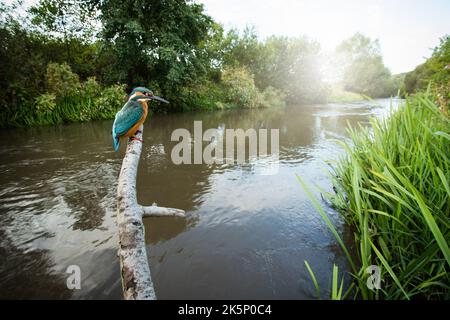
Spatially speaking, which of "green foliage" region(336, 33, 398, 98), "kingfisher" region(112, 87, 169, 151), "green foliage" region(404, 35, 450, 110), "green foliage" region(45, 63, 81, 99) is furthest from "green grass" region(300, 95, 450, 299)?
"green foliage" region(336, 33, 398, 98)

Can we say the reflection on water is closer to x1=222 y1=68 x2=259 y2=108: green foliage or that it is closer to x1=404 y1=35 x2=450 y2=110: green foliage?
x1=404 y1=35 x2=450 y2=110: green foliage

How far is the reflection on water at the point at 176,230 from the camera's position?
1.78 metres

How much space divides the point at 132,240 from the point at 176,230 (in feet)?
3.89

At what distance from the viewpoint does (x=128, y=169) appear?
5.73 feet

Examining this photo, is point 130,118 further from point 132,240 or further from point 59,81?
point 59,81

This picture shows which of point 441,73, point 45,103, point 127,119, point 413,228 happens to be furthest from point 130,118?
point 45,103

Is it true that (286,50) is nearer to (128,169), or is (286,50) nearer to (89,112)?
(89,112)

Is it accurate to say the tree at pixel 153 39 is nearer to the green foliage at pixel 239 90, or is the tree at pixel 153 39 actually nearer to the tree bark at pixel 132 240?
the green foliage at pixel 239 90

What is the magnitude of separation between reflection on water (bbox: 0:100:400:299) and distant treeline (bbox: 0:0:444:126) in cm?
569

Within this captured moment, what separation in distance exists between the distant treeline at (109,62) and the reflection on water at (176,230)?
5693 millimetres

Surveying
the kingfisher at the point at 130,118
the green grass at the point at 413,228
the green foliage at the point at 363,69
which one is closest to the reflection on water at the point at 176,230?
the green grass at the point at 413,228

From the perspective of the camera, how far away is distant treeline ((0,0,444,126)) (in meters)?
8.95
